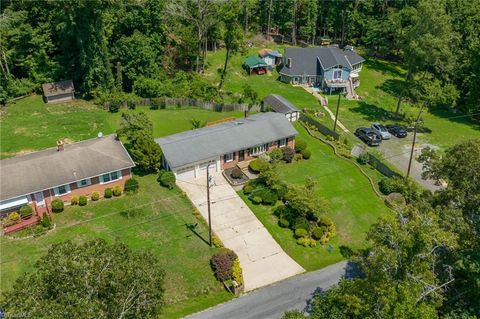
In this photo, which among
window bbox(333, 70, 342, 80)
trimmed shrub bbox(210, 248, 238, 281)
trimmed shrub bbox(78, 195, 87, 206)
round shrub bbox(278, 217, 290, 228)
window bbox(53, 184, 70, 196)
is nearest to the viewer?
trimmed shrub bbox(210, 248, 238, 281)

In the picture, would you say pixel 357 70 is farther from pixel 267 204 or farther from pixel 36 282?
pixel 36 282

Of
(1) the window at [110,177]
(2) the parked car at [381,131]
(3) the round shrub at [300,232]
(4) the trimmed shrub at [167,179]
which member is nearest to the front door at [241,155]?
(4) the trimmed shrub at [167,179]

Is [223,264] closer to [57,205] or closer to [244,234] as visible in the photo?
[244,234]

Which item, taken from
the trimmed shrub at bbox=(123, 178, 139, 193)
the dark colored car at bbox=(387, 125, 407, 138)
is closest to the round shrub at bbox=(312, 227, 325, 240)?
the trimmed shrub at bbox=(123, 178, 139, 193)

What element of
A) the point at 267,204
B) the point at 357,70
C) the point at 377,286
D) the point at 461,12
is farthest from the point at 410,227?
the point at 461,12

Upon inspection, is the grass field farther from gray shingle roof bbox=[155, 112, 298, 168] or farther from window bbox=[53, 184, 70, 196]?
window bbox=[53, 184, 70, 196]

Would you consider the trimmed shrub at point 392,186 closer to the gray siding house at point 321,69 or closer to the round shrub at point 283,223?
the round shrub at point 283,223

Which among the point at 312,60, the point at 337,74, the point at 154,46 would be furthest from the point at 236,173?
the point at 312,60
